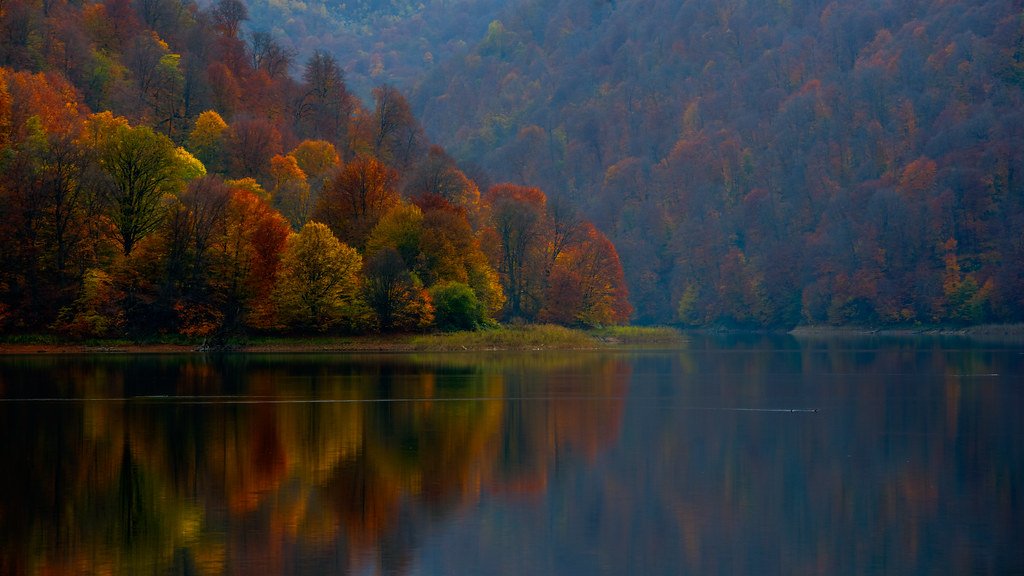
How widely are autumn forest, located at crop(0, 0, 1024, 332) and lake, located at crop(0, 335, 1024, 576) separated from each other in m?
30.6

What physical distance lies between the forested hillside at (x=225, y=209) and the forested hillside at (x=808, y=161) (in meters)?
43.3

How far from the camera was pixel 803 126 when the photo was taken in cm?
15738

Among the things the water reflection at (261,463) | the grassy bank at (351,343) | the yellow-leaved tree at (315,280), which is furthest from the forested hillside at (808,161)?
the water reflection at (261,463)

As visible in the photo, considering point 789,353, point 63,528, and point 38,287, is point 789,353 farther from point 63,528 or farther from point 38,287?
point 63,528

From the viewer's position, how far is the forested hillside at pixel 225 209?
6606 centimetres

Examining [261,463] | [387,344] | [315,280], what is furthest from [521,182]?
[261,463]

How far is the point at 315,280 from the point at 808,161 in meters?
104

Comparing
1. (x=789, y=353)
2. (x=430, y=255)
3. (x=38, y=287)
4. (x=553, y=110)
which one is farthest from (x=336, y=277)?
(x=553, y=110)

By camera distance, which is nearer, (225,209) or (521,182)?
(225,209)

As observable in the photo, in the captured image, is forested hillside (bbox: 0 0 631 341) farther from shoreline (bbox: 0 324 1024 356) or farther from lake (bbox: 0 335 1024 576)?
lake (bbox: 0 335 1024 576)

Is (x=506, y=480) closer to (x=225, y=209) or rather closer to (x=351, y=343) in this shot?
(x=351, y=343)

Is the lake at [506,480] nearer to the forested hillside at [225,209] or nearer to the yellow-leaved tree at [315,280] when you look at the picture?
the forested hillside at [225,209]

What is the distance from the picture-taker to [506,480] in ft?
63.8

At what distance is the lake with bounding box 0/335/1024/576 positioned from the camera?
13.7 meters
